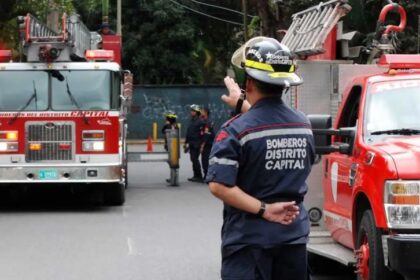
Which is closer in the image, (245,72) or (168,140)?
Result: (245,72)

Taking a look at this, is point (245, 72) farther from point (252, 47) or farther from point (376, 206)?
point (376, 206)

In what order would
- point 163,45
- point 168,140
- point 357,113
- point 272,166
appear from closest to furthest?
point 272,166, point 357,113, point 168,140, point 163,45

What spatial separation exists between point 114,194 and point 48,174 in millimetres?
1591

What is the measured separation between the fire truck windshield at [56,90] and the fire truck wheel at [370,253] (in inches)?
337

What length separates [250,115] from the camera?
4.29 metres

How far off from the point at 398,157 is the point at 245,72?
83.5 inches

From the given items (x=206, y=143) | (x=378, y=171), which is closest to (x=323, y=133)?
(x=378, y=171)

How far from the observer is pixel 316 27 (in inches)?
387

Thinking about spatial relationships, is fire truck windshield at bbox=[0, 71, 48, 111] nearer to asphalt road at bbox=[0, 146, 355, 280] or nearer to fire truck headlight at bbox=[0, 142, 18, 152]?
fire truck headlight at bbox=[0, 142, 18, 152]

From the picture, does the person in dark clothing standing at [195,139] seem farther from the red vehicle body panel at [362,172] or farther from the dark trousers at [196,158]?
the red vehicle body panel at [362,172]

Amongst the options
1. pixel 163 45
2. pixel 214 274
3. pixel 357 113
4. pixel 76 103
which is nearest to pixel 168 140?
pixel 76 103

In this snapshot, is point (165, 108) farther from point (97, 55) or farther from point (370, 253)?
point (370, 253)

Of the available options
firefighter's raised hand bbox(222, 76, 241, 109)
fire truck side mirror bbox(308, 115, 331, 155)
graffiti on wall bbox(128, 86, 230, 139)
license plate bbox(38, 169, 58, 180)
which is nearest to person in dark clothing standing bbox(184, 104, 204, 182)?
license plate bbox(38, 169, 58, 180)

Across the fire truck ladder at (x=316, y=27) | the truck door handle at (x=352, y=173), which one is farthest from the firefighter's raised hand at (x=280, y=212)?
the fire truck ladder at (x=316, y=27)
